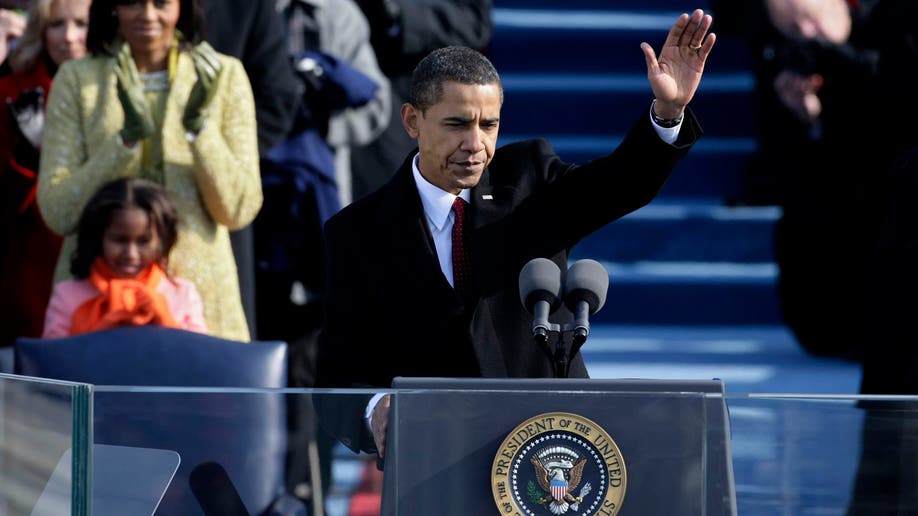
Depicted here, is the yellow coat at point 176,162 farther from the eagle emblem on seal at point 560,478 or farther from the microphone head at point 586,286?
the eagle emblem on seal at point 560,478

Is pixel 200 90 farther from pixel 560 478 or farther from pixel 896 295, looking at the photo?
pixel 560 478

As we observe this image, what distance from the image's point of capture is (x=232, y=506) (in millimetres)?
2846

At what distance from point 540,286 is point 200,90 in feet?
7.53

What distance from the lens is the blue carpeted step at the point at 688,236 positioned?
719 centimetres

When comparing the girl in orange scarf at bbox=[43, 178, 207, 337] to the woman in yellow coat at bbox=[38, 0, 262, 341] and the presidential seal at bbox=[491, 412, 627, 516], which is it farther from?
the presidential seal at bbox=[491, 412, 627, 516]

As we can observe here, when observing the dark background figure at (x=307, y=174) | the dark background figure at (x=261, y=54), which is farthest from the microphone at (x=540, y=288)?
the dark background figure at (x=307, y=174)

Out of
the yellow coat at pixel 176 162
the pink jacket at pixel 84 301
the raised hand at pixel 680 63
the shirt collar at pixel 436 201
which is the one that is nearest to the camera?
the raised hand at pixel 680 63

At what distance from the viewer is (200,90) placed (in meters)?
4.80

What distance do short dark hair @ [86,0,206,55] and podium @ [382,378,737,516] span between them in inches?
98.3

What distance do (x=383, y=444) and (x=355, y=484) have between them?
0.12 meters

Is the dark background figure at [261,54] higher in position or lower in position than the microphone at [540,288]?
higher

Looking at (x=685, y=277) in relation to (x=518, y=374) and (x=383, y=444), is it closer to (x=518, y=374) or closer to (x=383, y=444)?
(x=518, y=374)

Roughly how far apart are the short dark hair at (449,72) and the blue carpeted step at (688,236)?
12.9 feet

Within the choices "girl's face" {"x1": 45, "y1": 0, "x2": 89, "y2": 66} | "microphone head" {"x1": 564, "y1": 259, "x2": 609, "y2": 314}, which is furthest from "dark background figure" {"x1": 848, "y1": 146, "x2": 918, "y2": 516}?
"girl's face" {"x1": 45, "y1": 0, "x2": 89, "y2": 66}
